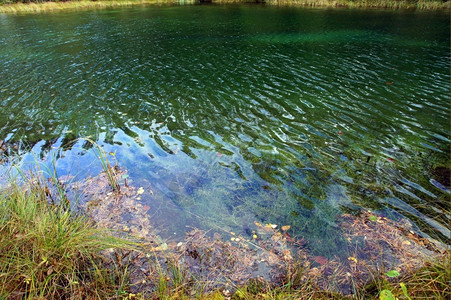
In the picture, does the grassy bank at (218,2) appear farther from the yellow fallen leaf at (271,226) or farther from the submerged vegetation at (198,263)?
the yellow fallen leaf at (271,226)

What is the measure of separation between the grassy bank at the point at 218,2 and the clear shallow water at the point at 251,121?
13397mm

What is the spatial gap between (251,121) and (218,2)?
33086mm

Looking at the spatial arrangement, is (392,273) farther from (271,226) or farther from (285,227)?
(271,226)

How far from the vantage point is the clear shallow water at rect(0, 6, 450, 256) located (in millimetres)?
4312

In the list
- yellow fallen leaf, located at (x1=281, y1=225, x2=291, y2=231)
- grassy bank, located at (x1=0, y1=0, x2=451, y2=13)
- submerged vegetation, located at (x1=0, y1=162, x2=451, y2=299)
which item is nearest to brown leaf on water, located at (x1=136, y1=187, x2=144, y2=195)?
submerged vegetation, located at (x1=0, y1=162, x2=451, y2=299)

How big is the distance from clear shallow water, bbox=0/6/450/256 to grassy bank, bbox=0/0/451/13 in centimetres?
1340

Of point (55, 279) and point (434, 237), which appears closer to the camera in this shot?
point (55, 279)

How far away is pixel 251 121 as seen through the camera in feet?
22.6

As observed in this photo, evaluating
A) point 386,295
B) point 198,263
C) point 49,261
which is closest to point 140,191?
point 198,263

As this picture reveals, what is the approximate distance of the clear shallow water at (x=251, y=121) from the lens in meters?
4.31

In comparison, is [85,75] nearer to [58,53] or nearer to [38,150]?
[58,53]

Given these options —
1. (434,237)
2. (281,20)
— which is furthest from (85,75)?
(281,20)

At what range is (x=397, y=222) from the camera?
3867 millimetres

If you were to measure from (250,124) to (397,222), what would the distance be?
377cm
